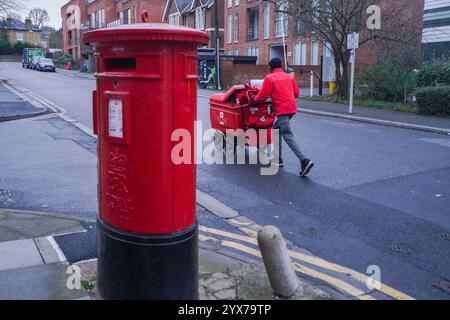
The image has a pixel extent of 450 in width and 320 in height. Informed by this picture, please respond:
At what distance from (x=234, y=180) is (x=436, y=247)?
337 centimetres

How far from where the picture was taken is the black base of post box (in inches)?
127

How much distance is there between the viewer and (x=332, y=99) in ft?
75.2

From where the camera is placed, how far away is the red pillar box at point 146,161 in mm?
3051

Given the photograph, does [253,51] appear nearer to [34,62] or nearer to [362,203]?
[34,62]

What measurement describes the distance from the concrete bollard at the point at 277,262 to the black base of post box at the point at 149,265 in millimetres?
539

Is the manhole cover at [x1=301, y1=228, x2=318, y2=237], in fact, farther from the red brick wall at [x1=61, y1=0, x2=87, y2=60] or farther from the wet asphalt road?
the red brick wall at [x1=61, y1=0, x2=87, y2=60]

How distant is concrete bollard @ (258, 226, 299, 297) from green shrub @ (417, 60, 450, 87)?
16354 mm

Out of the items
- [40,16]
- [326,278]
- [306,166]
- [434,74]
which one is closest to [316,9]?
[434,74]

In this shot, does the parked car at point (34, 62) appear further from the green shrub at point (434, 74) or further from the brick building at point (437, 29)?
the green shrub at point (434, 74)

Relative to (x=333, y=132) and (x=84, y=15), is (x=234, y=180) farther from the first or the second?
(x=84, y=15)

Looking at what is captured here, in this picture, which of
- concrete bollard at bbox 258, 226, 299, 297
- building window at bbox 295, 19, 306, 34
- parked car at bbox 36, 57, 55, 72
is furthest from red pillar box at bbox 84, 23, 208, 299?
parked car at bbox 36, 57, 55, 72

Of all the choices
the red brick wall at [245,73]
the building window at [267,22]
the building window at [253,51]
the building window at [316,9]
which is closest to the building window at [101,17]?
the building window at [253,51]

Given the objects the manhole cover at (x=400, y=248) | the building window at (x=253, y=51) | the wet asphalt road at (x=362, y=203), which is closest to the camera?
the wet asphalt road at (x=362, y=203)
